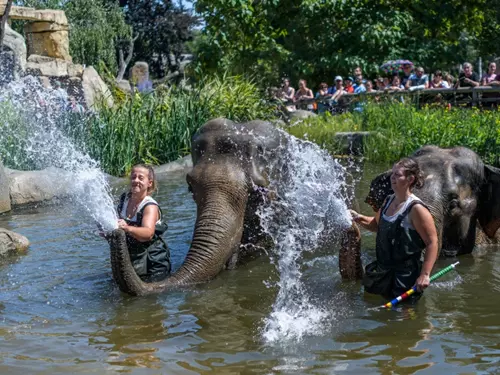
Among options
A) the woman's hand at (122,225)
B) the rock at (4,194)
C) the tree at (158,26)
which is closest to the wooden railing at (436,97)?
the rock at (4,194)

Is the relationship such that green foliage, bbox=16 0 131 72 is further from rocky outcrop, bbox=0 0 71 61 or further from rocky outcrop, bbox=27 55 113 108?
rocky outcrop, bbox=27 55 113 108

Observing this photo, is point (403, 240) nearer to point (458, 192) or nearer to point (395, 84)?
point (458, 192)

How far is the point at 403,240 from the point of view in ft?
19.4

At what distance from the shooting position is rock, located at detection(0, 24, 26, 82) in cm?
2648

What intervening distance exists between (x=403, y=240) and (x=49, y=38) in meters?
24.8

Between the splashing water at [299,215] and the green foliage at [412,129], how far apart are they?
4.77 m

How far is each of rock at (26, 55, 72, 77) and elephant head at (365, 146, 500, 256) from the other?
68.8ft

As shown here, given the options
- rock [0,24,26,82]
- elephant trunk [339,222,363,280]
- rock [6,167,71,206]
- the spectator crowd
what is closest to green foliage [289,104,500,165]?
the spectator crowd

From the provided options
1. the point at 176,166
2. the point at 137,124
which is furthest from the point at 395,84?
the point at 137,124

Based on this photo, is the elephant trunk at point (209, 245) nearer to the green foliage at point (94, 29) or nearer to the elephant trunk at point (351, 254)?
the elephant trunk at point (351, 254)

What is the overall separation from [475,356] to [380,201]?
101 inches

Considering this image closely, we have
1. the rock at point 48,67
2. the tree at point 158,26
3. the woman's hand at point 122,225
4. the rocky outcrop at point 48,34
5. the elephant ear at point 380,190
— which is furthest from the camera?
the tree at point 158,26

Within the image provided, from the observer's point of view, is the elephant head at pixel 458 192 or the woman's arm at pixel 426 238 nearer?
the woman's arm at pixel 426 238

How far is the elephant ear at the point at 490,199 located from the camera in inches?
318
